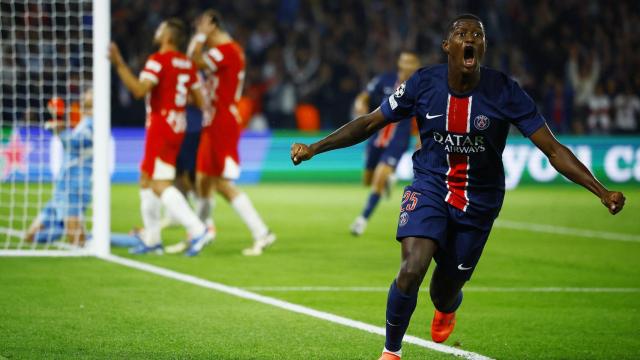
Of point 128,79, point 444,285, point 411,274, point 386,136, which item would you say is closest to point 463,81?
point 411,274

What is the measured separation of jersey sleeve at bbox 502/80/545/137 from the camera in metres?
5.74

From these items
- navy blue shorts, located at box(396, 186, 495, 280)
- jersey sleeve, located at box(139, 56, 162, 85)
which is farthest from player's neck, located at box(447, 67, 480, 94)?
jersey sleeve, located at box(139, 56, 162, 85)

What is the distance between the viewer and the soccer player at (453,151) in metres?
5.66

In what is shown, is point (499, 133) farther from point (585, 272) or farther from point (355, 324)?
point (585, 272)

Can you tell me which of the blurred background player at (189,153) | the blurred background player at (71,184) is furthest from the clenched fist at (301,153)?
the blurred background player at (189,153)

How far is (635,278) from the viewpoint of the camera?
33.3 feet

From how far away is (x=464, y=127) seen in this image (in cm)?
575

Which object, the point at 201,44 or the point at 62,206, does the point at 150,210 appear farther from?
the point at 201,44

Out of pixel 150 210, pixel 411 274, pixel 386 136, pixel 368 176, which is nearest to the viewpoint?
pixel 411 274

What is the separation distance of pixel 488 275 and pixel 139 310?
3771 millimetres

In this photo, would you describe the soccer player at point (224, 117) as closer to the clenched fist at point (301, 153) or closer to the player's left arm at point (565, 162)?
the clenched fist at point (301, 153)

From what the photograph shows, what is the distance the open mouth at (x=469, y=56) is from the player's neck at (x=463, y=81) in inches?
4.7

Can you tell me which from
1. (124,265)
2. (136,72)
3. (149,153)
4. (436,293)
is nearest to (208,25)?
(149,153)

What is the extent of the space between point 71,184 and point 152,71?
6.72 ft
